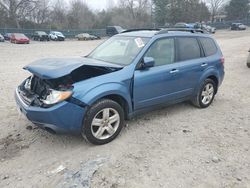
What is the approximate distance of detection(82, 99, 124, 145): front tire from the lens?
3.94 m

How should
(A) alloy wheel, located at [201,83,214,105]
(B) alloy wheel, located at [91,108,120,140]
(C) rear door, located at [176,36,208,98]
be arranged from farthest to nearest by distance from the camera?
(A) alloy wheel, located at [201,83,214,105] < (C) rear door, located at [176,36,208,98] < (B) alloy wheel, located at [91,108,120,140]

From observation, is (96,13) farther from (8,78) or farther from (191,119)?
(191,119)

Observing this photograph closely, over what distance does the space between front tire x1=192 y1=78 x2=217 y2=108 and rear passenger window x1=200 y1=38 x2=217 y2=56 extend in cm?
61

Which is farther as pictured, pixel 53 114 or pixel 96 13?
pixel 96 13

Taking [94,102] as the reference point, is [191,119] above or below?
below

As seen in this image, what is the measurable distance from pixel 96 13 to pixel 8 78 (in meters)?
66.2

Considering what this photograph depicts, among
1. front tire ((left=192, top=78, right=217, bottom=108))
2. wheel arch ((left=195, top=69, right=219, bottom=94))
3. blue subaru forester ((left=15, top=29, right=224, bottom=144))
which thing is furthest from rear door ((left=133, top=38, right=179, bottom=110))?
front tire ((left=192, top=78, right=217, bottom=108))

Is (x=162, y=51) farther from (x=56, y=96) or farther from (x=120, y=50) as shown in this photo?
(x=56, y=96)

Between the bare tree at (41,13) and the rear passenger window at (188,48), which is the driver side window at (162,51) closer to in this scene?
the rear passenger window at (188,48)

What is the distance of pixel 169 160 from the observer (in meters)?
3.83

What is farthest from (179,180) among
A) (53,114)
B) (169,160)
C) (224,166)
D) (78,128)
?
(53,114)

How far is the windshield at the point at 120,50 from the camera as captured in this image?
15.5 ft

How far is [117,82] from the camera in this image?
4.20 metres

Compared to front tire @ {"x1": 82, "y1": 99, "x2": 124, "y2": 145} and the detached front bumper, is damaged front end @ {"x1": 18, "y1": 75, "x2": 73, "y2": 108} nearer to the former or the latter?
the detached front bumper
